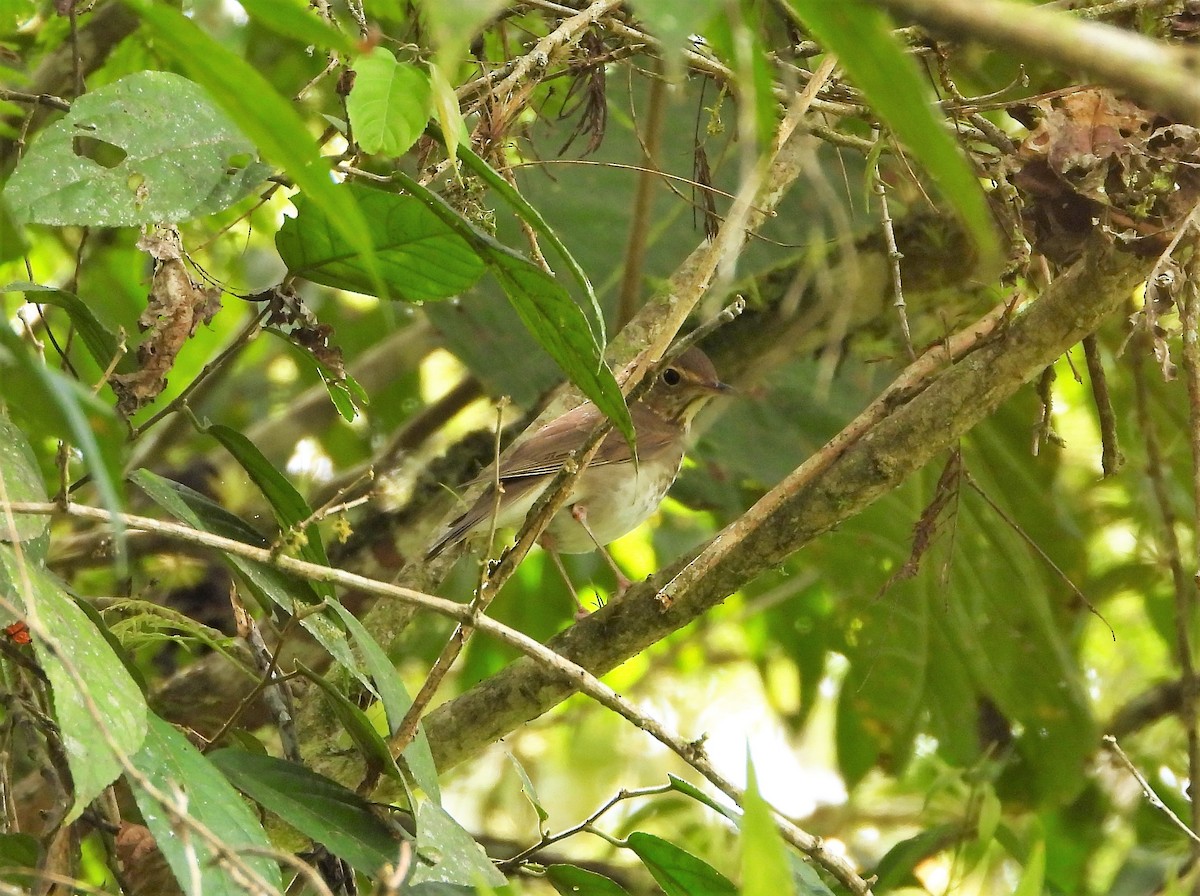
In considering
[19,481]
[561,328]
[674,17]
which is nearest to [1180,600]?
[561,328]

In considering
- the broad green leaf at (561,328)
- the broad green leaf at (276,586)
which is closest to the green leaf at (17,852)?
the broad green leaf at (276,586)

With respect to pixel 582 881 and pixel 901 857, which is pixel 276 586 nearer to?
pixel 582 881

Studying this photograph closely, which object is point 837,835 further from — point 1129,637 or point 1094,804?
point 1129,637

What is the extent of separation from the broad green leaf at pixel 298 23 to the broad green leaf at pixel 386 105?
38cm

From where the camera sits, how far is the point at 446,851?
6.68 ft

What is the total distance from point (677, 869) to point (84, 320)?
1.47m

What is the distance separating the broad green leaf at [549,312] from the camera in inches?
76.8

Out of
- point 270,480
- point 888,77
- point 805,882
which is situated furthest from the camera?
point 270,480

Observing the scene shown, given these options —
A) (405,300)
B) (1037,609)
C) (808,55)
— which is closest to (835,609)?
(1037,609)

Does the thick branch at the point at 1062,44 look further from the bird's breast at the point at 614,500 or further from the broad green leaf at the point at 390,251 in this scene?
the bird's breast at the point at 614,500

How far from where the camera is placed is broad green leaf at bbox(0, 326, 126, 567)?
1.25 meters

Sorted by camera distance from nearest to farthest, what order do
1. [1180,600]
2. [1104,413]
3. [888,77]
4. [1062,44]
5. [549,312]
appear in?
[1062,44], [888,77], [549,312], [1104,413], [1180,600]

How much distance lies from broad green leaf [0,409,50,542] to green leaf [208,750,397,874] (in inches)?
20.2

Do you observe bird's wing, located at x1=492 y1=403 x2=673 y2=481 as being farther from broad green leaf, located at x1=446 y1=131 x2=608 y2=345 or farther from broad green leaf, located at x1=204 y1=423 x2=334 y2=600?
broad green leaf, located at x1=446 y1=131 x2=608 y2=345
